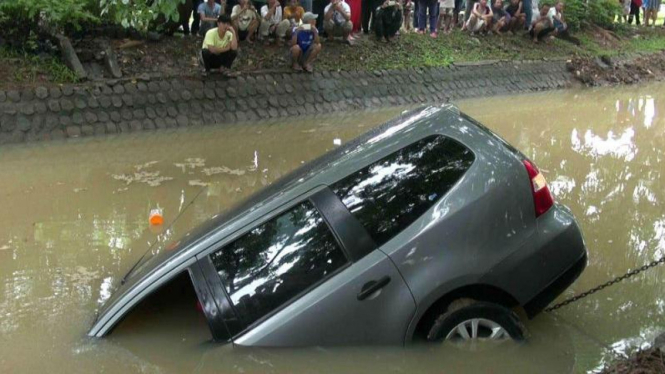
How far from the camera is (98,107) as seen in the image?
1170 cm

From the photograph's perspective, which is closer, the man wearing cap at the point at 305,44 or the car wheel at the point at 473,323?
the car wheel at the point at 473,323

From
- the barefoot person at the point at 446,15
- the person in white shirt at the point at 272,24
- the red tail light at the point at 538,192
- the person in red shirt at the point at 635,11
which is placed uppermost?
the red tail light at the point at 538,192

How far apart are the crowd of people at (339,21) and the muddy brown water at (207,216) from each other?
1.78m

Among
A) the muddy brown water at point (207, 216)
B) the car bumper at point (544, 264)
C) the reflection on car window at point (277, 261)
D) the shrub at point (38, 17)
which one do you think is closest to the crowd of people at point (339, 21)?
the muddy brown water at point (207, 216)

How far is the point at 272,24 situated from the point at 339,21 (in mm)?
1731

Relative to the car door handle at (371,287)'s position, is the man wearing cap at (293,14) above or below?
below

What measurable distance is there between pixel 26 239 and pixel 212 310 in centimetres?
358

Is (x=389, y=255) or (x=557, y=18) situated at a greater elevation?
(x=389, y=255)

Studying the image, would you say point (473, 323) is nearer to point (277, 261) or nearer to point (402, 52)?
point (277, 261)

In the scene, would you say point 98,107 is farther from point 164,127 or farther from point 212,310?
point 212,310

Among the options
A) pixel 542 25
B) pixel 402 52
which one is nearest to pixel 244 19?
pixel 402 52

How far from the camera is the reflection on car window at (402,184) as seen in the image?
11.4 ft

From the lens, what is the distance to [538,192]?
3654mm

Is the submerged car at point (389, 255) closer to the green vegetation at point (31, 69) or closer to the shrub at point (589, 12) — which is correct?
the green vegetation at point (31, 69)
